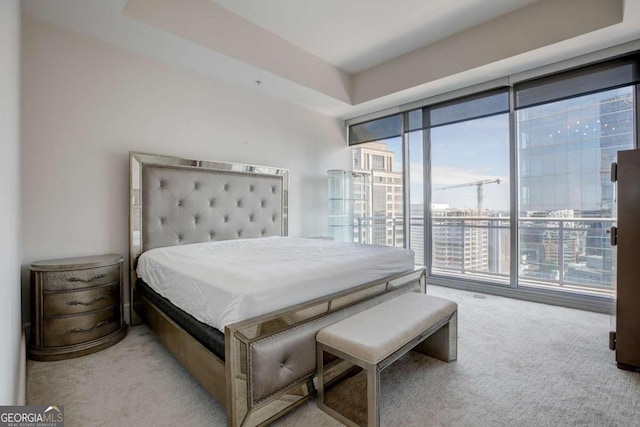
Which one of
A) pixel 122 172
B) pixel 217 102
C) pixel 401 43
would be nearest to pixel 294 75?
pixel 217 102

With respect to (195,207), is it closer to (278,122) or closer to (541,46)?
(278,122)

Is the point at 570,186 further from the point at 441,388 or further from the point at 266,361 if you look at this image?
the point at 266,361

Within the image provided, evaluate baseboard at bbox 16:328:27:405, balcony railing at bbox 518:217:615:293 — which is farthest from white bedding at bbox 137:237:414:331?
balcony railing at bbox 518:217:615:293

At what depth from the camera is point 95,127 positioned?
2.47m

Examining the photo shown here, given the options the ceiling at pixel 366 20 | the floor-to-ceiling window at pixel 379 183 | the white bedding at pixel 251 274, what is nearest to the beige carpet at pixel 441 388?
the white bedding at pixel 251 274

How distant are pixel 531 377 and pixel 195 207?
3024mm

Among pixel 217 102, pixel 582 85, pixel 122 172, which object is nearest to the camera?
pixel 122 172

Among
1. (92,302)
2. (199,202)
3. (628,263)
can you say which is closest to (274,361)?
(92,302)

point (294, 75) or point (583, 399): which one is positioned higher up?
point (294, 75)

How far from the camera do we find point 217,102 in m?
3.26

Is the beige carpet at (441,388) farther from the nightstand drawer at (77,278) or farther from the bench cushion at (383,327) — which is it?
the nightstand drawer at (77,278)

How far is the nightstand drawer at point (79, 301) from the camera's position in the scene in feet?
6.48

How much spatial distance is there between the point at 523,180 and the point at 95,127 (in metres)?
4.44

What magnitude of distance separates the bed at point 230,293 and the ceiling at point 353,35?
103cm
